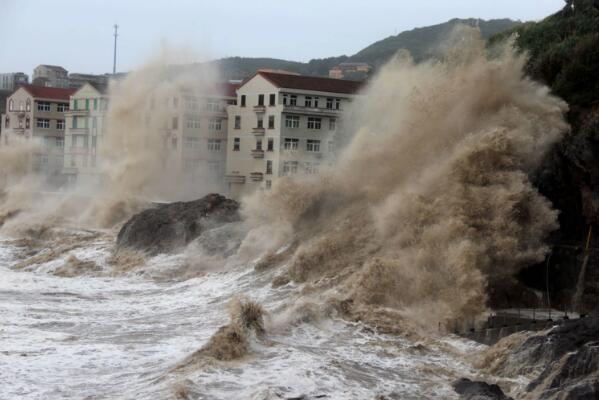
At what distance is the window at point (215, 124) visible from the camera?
49.5 m

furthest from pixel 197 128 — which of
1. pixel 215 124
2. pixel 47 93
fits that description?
pixel 47 93

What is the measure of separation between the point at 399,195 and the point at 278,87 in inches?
894

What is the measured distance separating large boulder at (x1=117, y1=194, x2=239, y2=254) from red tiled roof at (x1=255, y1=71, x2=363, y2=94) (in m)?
14.6

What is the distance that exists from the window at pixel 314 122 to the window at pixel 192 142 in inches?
267

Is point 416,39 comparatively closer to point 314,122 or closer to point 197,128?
point 197,128

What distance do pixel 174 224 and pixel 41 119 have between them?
118ft

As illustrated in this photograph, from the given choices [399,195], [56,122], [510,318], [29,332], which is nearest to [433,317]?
[510,318]

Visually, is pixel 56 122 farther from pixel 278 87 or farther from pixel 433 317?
pixel 433 317

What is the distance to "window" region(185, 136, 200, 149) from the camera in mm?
48406

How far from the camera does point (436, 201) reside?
2203cm

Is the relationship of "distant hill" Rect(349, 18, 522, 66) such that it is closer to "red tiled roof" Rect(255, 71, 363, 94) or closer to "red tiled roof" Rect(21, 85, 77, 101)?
"red tiled roof" Rect(21, 85, 77, 101)

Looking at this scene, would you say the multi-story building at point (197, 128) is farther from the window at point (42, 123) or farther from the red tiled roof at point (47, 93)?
the window at point (42, 123)

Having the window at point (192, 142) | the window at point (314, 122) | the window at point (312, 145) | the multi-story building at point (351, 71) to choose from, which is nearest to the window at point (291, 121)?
the window at point (314, 122)

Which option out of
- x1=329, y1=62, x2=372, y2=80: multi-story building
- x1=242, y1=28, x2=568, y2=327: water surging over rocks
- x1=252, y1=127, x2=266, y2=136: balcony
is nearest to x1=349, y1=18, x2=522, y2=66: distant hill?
x1=329, y1=62, x2=372, y2=80: multi-story building
